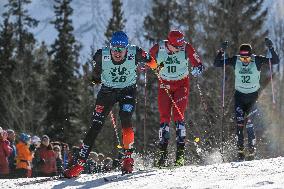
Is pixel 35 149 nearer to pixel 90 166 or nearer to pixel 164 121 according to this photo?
pixel 90 166

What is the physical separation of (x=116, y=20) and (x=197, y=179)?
35362 millimetres

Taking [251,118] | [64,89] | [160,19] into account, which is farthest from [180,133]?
[160,19]

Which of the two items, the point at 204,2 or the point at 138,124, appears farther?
the point at 138,124

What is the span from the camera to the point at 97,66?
874cm

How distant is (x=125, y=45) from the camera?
8.56 m

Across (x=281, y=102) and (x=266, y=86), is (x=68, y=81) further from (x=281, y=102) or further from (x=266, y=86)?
(x=281, y=102)

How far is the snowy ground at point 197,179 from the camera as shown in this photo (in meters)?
6.36

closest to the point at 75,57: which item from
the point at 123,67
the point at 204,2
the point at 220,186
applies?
the point at 204,2

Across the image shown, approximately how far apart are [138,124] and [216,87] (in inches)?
509

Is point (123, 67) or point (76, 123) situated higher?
point (123, 67)

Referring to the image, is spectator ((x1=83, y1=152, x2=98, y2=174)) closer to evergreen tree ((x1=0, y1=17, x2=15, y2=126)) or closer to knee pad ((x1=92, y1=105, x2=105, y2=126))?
knee pad ((x1=92, y1=105, x2=105, y2=126))

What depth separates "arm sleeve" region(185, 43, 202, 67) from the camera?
376 inches

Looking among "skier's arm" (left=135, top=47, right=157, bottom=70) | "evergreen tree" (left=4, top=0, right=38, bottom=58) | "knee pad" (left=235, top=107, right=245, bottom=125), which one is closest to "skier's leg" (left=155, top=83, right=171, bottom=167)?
"skier's arm" (left=135, top=47, right=157, bottom=70)

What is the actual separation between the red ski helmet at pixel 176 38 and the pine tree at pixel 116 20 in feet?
104
